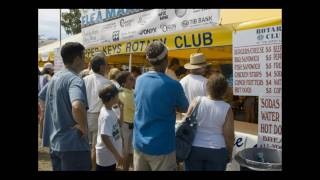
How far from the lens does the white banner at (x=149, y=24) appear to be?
16.9ft

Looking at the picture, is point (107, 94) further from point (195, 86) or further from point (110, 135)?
point (195, 86)

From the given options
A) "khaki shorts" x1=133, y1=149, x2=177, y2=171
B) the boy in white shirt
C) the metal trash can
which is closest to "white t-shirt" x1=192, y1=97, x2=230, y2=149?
the metal trash can

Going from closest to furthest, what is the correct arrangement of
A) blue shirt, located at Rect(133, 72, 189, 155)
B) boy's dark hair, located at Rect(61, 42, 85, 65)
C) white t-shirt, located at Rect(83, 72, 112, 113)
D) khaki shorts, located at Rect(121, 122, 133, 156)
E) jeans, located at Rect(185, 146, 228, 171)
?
blue shirt, located at Rect(133, 72, 189, 155) < boy's dark hair, located at Rect(61, 42, 85, 65) < jeans, located at Rect(185, 146, 228, 171) < white t-shirt, located at Rect(83, 72, 112, 113) < khaki shorts, located at Rect(121, 122, 133, 156)

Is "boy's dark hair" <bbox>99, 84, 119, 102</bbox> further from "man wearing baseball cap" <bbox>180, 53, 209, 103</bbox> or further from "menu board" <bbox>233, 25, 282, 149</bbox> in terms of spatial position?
"menu board" <bbox>233, 25, 282, 149</bbox>

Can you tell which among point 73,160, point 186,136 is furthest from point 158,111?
point 73,160

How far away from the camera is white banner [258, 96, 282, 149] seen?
11.4 ft

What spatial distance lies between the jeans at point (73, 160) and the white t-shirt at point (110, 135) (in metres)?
0.64

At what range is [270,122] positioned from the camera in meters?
3.54

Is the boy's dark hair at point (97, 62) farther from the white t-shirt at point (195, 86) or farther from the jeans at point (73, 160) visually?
the jeans at point (73, 160)

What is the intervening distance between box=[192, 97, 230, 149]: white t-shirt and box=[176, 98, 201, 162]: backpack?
5cm

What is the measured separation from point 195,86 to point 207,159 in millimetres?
1178

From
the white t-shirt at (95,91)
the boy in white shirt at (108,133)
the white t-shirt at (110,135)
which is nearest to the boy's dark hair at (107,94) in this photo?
the boy in white shirt at (108,133)

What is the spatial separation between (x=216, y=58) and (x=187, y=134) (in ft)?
18.5

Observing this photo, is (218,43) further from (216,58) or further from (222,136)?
(216,58)
